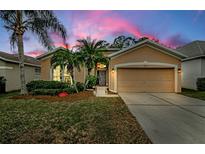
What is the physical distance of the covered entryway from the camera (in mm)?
15429

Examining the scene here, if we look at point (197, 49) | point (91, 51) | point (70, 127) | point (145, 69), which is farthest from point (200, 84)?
point (70, 127)

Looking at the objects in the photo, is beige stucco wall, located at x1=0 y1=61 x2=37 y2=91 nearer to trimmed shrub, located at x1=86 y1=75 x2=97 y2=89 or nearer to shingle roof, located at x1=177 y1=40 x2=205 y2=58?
trimmed shrub, located at x1=86 y1=75 x2=97 y2=89

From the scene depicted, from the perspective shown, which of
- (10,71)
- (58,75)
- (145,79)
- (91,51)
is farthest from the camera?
(58,75)

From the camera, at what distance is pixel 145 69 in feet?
51.4

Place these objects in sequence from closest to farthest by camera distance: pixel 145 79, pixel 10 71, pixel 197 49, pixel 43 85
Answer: pixel 43 85
pixel 145 79
pixel 10 71
pixel 197 49

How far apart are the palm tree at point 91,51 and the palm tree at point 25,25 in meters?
3.25

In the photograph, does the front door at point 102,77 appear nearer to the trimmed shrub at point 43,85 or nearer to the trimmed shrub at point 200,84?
the trimmed shrub at point 43,85

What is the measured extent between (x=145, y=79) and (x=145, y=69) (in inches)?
34.9

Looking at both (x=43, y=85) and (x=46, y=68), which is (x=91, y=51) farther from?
(x=46, y=68)

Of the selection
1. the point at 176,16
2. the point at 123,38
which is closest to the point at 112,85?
the point at 176,16

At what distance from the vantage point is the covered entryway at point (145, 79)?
607 inches

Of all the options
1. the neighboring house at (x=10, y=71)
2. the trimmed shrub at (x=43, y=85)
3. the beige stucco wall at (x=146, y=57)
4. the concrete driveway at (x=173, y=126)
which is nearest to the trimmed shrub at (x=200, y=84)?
the beige stucco wall at (x=146, y=57)
